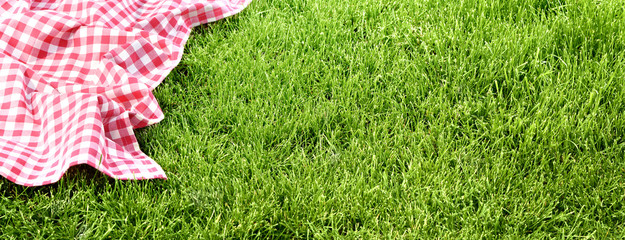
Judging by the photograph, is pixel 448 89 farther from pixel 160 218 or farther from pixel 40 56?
pixel 40 56

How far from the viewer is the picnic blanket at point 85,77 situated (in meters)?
1.91

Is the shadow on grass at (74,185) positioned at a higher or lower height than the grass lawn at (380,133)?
lower

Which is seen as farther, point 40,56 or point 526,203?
point 40,56

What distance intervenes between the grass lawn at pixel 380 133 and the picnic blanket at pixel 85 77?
6cm

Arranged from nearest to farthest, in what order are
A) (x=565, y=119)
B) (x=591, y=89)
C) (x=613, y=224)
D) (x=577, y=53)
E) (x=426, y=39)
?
(x=613, y=224), (x=565, y=119), (x=591, y=89), (x=577, y=53), (x=426, y=39)

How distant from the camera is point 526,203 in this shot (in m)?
1.77

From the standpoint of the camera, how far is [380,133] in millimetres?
2113

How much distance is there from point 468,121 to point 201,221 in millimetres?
1037

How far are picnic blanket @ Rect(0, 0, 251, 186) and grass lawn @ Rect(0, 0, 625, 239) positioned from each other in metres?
0.06

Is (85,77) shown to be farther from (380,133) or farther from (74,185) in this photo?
(380,133)

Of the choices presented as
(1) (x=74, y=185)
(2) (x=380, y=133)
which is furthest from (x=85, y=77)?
(2) (x=380, y=133)

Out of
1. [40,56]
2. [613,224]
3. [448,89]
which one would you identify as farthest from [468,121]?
[40,56]

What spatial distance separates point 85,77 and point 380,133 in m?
1.27

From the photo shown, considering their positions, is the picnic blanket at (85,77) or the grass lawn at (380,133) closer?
the grass lawn at (380,133)
